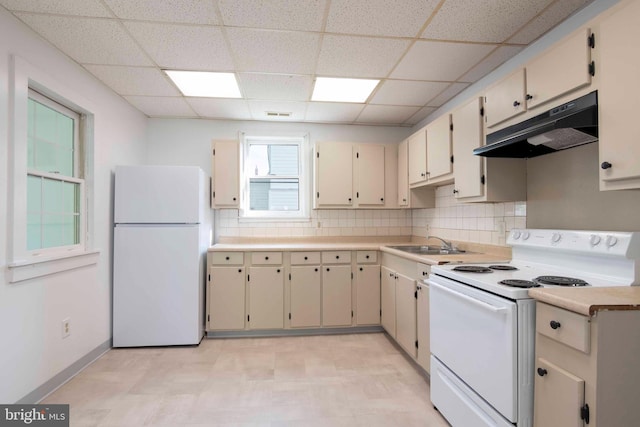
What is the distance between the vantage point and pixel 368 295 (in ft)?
11.2

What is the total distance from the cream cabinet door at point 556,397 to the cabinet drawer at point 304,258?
7.45 feet

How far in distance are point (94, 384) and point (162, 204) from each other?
Result: 1.51 m

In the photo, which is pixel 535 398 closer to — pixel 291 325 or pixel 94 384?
pixel 291 325

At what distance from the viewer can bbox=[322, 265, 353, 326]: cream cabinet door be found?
133 inches

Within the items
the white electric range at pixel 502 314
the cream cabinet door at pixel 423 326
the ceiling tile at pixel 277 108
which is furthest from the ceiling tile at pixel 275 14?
the cream cabinet door at pixel 423 326

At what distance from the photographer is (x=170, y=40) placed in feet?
7.18

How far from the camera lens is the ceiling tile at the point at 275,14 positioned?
1.82 m

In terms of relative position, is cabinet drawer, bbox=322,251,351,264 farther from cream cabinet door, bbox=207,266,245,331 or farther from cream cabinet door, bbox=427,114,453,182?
cream cabinet door, bbox=427,114,453,182

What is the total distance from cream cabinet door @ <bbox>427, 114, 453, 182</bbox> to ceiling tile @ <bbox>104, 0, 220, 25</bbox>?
1.88m

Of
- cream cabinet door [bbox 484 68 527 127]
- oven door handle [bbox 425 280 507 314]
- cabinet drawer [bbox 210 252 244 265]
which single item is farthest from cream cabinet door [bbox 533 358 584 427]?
cabinet drawer [bbox 210 252 244 265]

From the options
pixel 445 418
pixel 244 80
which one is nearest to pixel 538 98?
pixel 445 418

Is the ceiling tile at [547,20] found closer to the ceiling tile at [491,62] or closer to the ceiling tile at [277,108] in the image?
the ceiling tile at [491,62]

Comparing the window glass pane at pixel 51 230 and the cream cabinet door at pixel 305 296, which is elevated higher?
the window glass pane at pixel 51 230

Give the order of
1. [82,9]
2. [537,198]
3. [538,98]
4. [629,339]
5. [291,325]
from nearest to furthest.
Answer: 1. [629,339]
2. [538,98]
3. [82,9]
4. [537,198]
5. [291,325]
